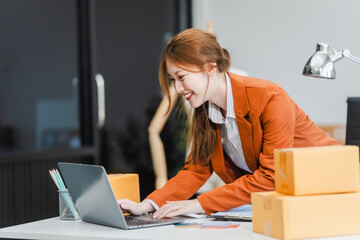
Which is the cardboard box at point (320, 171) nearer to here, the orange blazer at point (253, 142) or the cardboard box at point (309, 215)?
the cardboard box at point (309, 215)

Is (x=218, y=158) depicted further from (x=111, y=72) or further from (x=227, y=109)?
A: (x=111, y=72)

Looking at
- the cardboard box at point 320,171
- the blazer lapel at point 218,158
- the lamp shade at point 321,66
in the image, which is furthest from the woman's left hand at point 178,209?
the lamp shade at point 321,66

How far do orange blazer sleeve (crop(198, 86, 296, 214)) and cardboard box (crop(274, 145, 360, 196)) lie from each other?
32cm

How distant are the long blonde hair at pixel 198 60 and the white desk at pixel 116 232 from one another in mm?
478

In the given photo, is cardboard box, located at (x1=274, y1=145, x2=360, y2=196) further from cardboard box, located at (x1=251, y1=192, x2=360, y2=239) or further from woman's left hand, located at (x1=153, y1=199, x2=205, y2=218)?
woman's left hand, located at (x1=153, y1=199, x2=205, y2=218)

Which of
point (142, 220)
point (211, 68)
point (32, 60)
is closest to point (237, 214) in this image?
point (142, 220)

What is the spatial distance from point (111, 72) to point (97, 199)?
2733mm

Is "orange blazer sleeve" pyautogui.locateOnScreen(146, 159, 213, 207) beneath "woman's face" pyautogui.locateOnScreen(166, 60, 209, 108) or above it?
beneath

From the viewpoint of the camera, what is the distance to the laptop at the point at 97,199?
1604 mm

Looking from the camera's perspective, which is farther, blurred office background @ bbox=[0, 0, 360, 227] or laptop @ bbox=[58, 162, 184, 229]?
blurred office background @ bbox=[0, 0, 360, 227]

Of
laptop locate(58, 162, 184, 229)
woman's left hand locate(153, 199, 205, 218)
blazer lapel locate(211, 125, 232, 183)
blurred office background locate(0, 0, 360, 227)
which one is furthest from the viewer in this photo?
blurred office background locate(0, 0, 360, 227)

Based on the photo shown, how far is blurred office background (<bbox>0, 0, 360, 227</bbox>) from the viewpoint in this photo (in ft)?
11.8

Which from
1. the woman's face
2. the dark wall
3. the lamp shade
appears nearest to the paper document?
the woman's face

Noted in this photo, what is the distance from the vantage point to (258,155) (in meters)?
1.97
